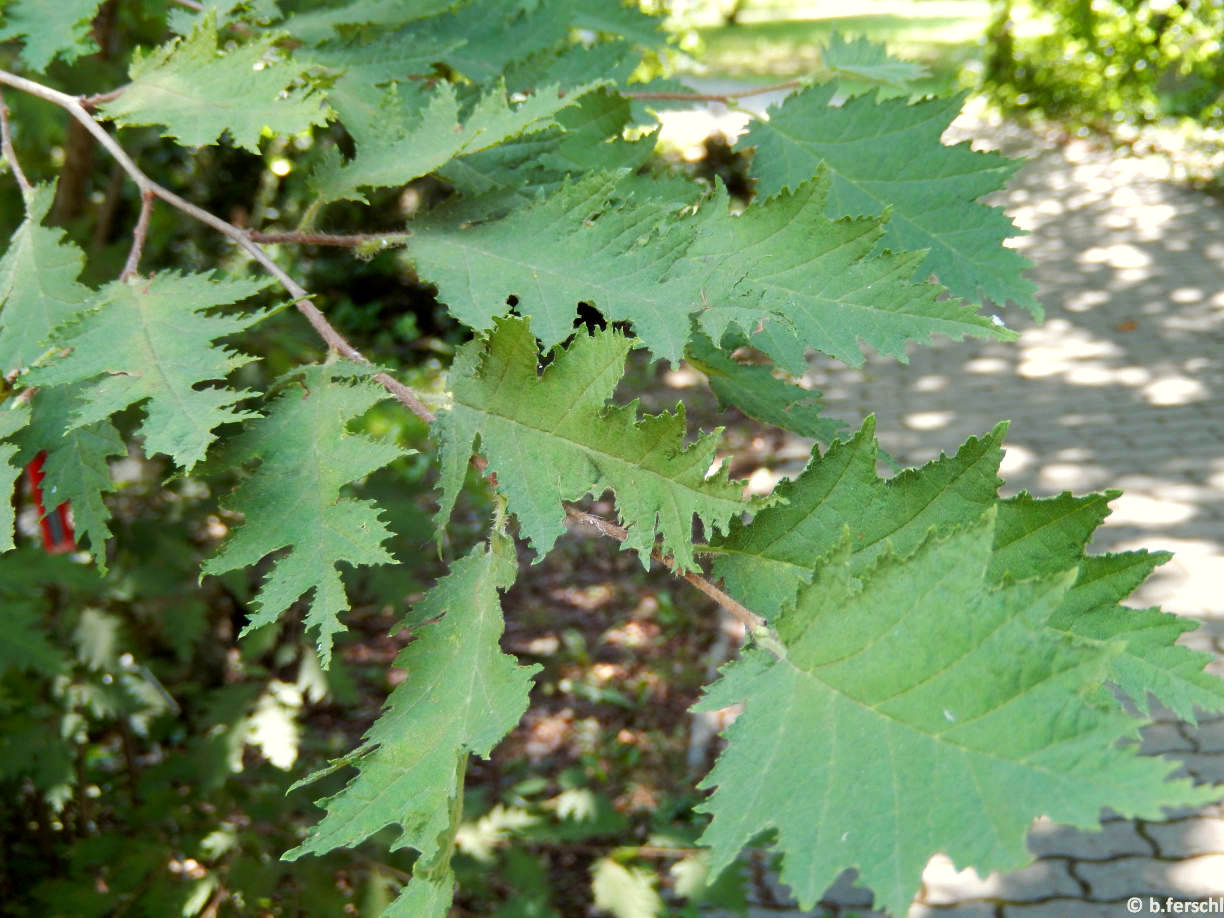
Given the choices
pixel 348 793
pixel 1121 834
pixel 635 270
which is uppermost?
pixel 635 270

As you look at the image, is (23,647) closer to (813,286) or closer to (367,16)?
(367,16)

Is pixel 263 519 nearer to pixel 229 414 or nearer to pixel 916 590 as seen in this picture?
pixel 229 414

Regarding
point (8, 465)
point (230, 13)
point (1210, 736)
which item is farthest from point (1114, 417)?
point (8, 465)

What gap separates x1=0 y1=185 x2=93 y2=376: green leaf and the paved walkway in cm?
273

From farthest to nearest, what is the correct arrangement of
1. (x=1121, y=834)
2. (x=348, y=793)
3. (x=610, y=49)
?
1. (x=1121, y=834)
2. (x=610, y=49)
3. (x=348, y=793)

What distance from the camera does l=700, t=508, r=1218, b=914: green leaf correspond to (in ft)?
1.98

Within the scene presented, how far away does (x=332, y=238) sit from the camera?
1035mm

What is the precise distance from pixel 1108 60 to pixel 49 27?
1324cm

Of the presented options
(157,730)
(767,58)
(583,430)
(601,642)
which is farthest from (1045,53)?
(583,430)

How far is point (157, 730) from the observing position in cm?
275

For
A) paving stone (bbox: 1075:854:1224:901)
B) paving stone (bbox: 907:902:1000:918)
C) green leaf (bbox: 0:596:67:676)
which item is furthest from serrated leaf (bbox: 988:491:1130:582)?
paving stone (bbox: 1075:854:1224:901)

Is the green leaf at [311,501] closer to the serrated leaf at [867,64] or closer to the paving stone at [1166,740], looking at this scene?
the serrated leaf at [867,64]

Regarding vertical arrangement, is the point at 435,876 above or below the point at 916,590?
below

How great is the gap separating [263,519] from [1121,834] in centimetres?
377
